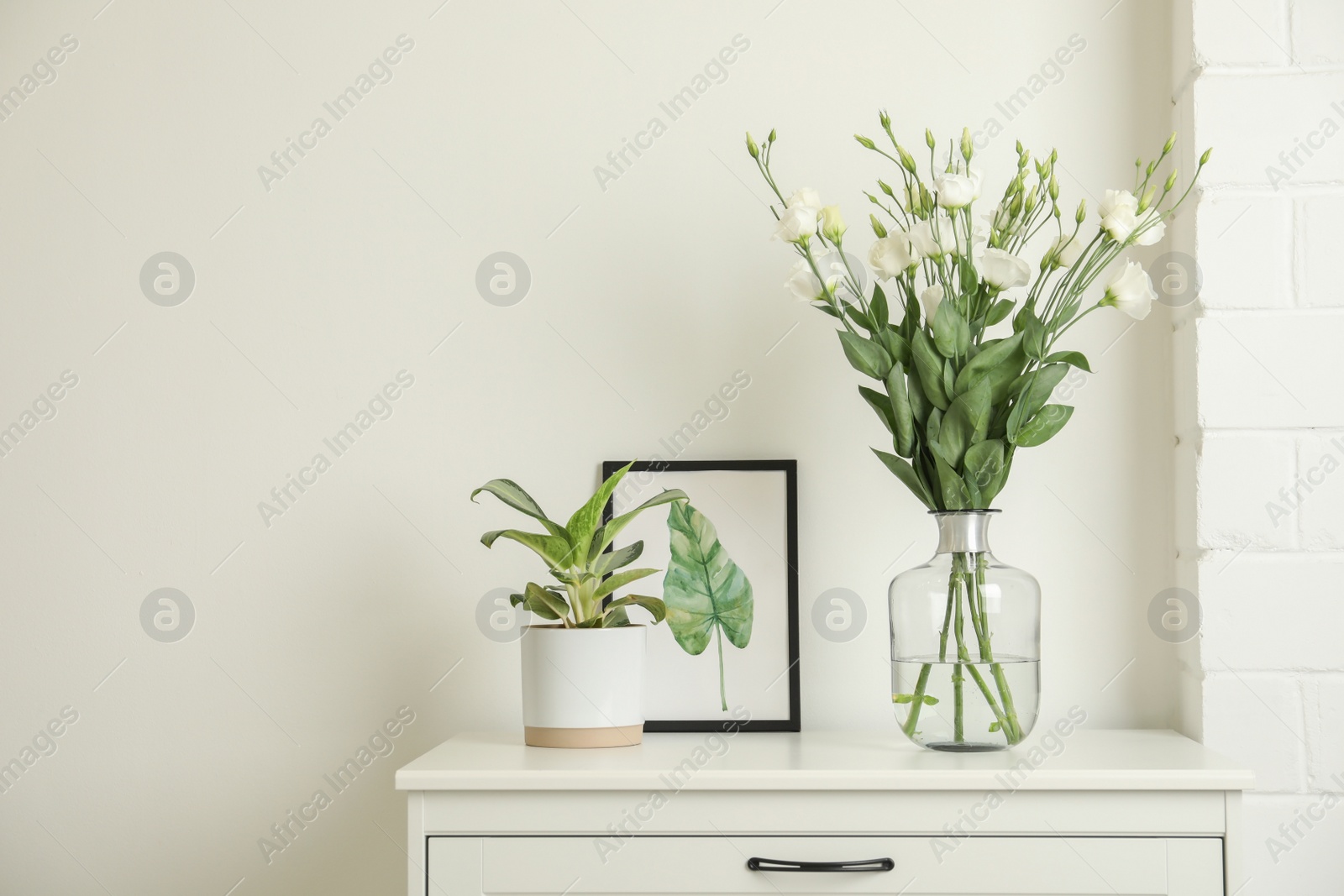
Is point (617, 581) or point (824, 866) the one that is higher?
point (617, 581)

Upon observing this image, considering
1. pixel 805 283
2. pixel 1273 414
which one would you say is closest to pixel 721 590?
pixel 805 283

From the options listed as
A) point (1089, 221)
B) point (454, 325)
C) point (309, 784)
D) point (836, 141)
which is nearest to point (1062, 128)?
point (1089, 221)

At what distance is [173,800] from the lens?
148 centimetres

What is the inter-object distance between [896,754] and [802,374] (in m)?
0.58

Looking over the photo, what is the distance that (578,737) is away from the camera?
124 centimetres

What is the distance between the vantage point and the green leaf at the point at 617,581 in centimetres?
128

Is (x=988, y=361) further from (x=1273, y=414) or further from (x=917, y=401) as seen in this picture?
(x=1273, y=414)

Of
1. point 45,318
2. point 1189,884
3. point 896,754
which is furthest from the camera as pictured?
point 45,318

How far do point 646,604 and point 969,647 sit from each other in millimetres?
425

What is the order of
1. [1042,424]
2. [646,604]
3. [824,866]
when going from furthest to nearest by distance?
[646,604] → [1042,424] → [824,866]

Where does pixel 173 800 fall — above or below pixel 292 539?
below

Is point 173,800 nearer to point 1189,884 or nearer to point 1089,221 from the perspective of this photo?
point 1189,884

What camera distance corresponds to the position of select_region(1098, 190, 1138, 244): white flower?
3.81 ft

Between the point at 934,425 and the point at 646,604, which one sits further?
the point at 646,604
